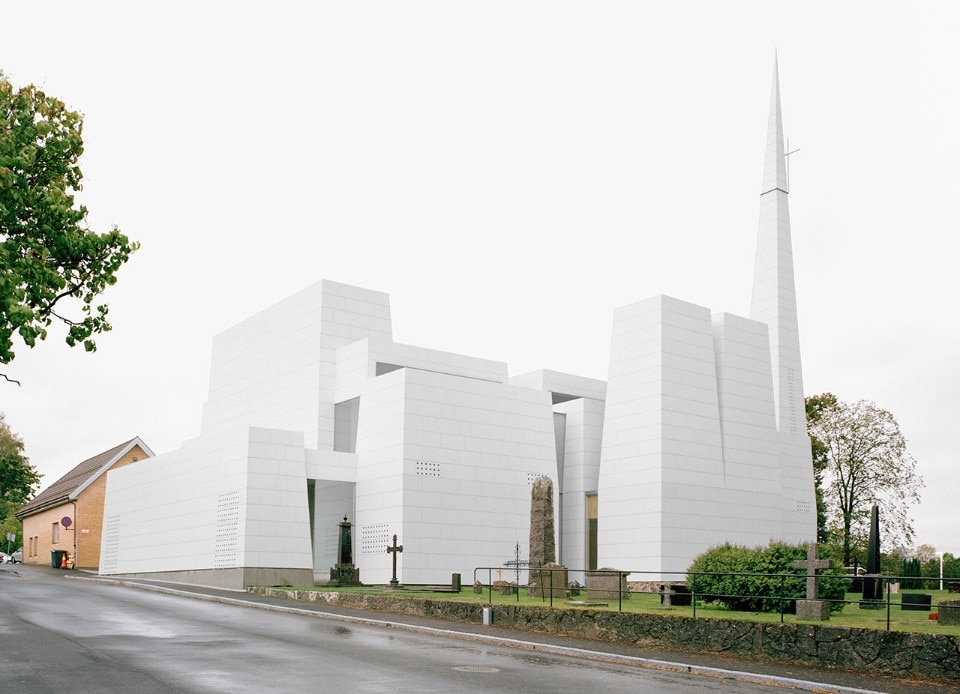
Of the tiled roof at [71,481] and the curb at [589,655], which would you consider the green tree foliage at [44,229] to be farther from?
the tiled roof at [71,481]

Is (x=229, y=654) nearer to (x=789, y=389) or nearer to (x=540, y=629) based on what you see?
(x=540, y=629)

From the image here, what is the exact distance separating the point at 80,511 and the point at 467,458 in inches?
1348

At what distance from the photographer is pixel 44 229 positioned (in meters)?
20.2

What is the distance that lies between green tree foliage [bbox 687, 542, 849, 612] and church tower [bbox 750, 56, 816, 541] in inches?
1065

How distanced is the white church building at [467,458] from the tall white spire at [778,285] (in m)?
0.19

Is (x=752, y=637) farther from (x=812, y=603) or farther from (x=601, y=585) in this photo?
(x=601, y=585)

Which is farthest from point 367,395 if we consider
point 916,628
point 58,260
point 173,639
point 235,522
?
point 916,628

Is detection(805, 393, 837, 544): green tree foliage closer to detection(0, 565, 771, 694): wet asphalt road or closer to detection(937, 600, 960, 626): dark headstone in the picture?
detection(937, 600, 960, 626): dark headstone

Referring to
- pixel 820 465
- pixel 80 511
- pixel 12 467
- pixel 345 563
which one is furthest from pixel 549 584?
pixel 12 467

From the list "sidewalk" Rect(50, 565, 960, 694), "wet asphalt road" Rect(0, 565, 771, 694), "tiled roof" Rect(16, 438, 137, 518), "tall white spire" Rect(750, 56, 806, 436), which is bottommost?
"sidewalk" Rect(50, 565, 960, 694)

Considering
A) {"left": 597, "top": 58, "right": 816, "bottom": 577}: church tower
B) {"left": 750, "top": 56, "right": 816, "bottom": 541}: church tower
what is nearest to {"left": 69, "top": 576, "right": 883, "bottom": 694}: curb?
{"left": 597, "top": 58, "right": 816, "bottom": 577}: church tower

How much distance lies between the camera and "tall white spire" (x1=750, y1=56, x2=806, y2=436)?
52.9 meters

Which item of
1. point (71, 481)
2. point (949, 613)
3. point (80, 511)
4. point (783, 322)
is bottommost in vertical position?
point (949, 613)

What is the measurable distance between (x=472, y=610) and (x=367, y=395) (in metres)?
22.5
